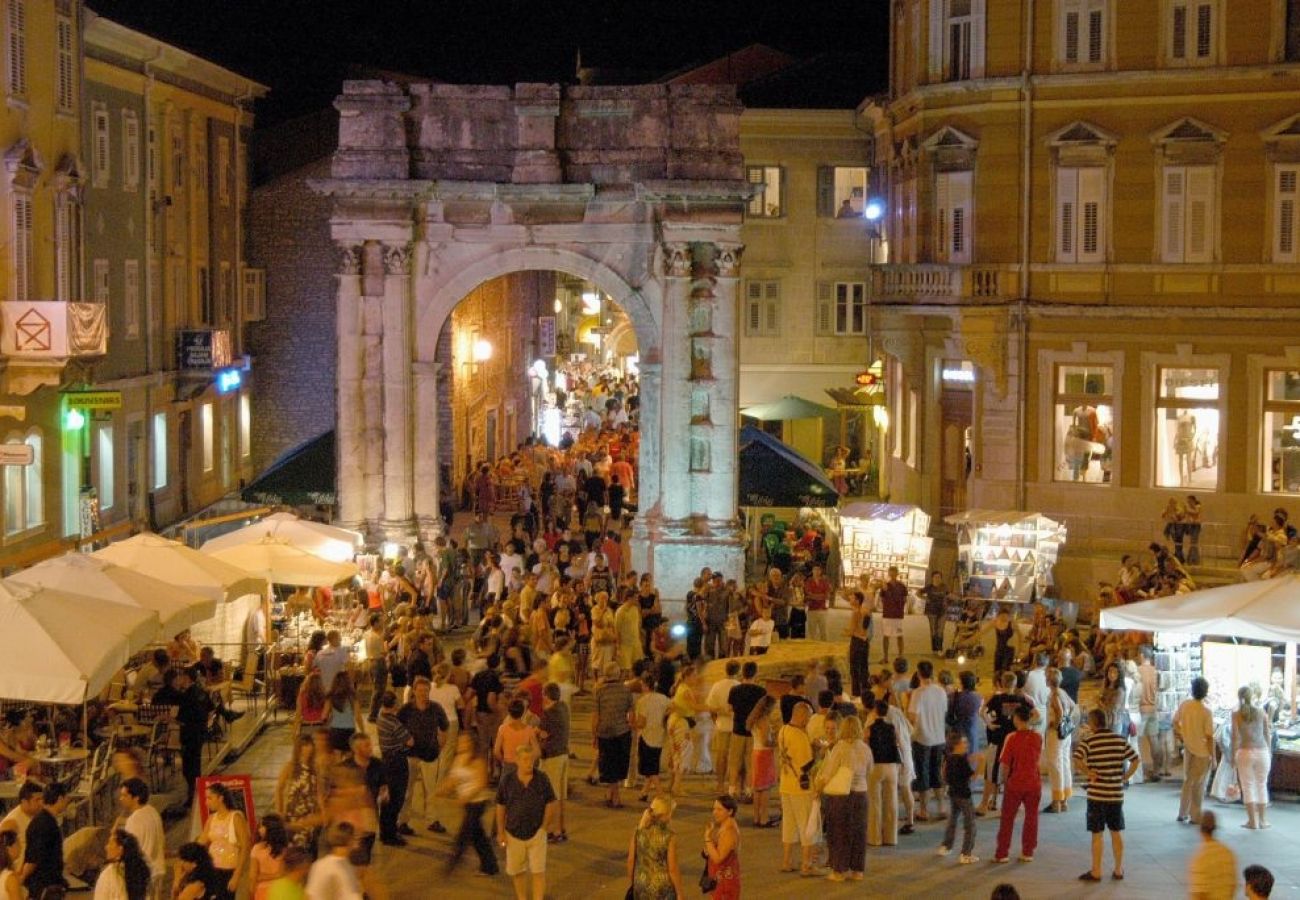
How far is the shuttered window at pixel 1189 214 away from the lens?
34438 millimetres

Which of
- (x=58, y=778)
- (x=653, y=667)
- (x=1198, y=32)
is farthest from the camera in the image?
(x=1198, y=32)

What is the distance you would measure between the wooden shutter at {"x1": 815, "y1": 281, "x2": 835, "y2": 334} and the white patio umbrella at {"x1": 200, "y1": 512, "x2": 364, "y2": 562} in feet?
80.0

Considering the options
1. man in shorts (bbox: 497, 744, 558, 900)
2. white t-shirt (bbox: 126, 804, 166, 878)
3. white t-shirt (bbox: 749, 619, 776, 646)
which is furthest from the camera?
white t-shirt (bbox: 749, 619, 776, 646)

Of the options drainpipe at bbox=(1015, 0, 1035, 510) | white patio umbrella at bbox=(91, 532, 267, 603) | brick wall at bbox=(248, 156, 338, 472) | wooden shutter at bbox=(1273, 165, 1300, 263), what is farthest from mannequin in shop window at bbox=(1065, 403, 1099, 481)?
brick wall at bbox=(248, 156, 338, 472)

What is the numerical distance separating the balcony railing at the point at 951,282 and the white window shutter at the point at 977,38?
347 cm

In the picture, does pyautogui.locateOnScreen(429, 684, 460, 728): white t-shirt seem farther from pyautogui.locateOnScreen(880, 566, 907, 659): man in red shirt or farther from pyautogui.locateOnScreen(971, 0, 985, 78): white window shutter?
pyautogui.locateOnScreen(971, 0, 985, 78): white window shutter

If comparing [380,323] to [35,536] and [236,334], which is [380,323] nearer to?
[35,536]

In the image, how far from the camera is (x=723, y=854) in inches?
639

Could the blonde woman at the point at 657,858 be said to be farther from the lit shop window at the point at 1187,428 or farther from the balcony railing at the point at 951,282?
the balcony railing at the point at 951,282

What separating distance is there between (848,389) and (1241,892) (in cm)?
3296

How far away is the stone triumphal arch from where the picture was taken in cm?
3419

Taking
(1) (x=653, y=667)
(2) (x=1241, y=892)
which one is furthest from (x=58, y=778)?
(2) (x=1241, y=892)

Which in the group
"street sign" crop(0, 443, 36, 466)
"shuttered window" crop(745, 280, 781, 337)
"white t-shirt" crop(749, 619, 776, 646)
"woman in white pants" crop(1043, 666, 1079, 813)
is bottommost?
"woman in white pants" crop(1043, 666, 1079, 813)

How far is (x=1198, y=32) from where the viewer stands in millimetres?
34156
